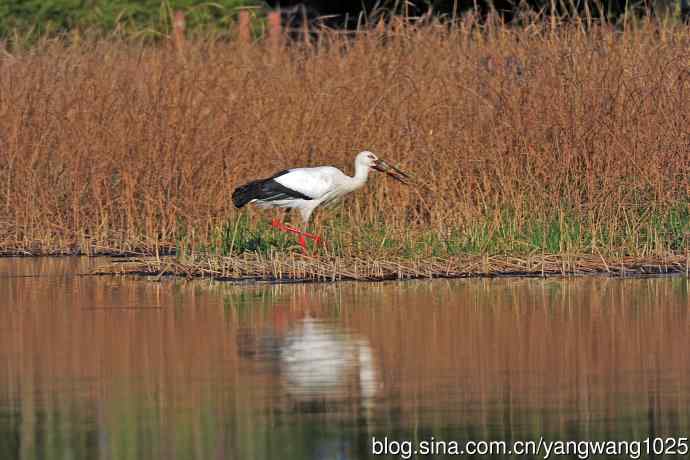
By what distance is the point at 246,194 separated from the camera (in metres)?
14.2

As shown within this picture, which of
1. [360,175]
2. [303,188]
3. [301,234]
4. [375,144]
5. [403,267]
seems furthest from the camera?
[375,144]

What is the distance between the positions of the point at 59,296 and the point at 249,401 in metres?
4.99

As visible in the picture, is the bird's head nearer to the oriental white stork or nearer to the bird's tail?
the oriental white stork

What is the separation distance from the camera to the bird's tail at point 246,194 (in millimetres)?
14156

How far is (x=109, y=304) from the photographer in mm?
12000

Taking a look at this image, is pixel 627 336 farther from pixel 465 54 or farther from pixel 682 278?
pixel 465 54

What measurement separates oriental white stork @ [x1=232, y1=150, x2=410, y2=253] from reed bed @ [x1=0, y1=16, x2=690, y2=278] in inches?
12.2

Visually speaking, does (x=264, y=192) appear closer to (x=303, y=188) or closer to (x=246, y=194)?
(x=246, y=194)

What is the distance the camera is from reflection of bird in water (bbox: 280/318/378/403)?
8.23m

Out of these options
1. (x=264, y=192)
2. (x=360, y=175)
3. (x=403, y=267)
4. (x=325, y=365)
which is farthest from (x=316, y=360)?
(x=360, y=175)

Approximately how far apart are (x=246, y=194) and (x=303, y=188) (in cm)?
48

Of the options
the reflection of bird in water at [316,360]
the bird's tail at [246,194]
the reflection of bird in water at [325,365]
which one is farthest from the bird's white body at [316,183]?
the reflection of bird in water at [325,365]

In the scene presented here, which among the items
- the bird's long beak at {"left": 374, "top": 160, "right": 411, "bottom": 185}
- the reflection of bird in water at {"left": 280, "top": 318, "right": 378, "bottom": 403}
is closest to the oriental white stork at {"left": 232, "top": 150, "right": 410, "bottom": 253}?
the bird's long beak at {"left": 374, "top": 160, "right": 411, "bottom": 185}

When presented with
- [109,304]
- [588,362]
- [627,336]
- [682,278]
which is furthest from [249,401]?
[682,278]
